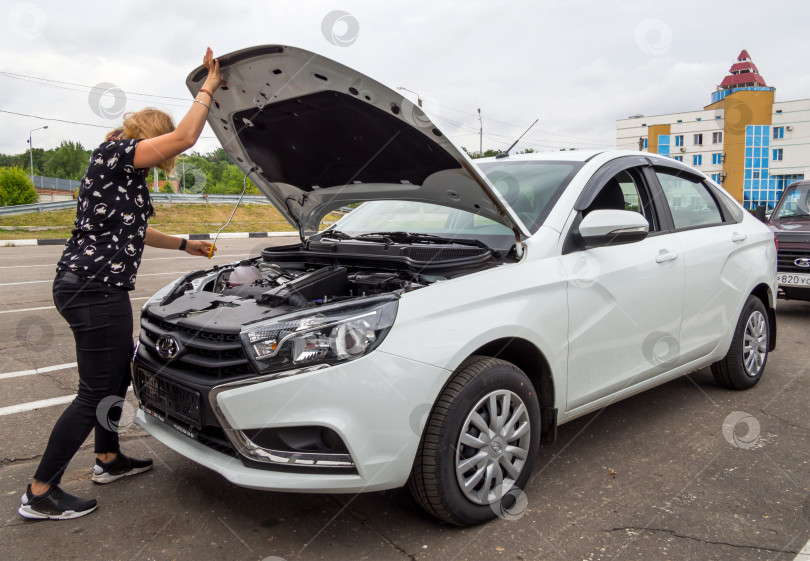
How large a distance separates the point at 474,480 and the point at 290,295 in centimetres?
113

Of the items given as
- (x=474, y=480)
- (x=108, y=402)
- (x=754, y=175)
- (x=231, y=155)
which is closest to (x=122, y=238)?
(x=108, y=402)

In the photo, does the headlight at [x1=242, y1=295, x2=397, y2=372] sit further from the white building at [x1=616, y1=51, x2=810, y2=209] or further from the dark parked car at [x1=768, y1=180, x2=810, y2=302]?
the white building at [x1=616, y1=51, x2=810, y2=209]

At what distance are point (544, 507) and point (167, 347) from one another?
1.81m

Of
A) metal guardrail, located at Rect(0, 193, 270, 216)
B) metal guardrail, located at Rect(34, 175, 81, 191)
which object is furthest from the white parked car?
metal guardrail, located at Rect(34, 175, 81, 191)

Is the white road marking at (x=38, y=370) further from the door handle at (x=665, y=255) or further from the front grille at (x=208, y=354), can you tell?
the door handle at (x=665, y=255)

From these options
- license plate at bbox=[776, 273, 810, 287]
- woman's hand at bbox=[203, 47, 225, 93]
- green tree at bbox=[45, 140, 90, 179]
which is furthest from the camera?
→ green tree at bbox=[45, 140, 90, 179]

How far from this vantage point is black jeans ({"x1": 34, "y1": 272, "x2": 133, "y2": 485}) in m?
2.72

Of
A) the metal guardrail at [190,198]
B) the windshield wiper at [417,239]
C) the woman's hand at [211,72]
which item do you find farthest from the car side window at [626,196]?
the metal guardrail at [190,198]

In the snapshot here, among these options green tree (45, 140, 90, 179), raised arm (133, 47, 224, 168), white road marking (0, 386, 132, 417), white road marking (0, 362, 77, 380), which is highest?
green tree (45, 140, 90, 179)

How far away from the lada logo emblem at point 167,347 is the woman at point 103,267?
0.23 meters

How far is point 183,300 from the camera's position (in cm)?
304

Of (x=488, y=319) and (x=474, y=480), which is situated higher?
(x=488, y=319)

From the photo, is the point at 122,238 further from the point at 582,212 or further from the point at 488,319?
the point at 582,212

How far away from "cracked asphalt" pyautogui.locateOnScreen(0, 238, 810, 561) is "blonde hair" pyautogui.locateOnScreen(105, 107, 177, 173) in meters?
1.57
